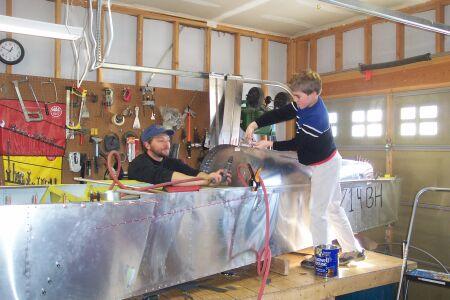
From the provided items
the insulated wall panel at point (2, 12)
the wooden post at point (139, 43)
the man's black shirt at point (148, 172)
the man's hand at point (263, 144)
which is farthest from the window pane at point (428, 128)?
the insulated wall panel at point (2, 12)

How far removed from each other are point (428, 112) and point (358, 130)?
1.11 meters

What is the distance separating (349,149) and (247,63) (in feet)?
6.99

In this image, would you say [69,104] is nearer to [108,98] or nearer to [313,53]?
[108,98]

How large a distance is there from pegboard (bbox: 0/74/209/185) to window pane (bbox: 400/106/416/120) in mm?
2673

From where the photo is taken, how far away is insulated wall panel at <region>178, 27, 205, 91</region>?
6.37m

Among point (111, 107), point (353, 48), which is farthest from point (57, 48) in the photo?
point (353, 48)

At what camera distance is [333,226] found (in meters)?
3.57

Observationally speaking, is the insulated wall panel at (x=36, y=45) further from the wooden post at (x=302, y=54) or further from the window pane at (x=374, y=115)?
the window pane at (x=374, y=115)

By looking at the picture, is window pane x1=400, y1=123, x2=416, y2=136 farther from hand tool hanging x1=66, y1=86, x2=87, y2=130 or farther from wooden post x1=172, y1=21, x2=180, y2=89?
hand tool hanging x1=66, y1=86, x2=87, y2=130

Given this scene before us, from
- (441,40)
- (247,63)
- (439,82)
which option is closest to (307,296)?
(439,82)

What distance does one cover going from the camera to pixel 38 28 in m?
3.49

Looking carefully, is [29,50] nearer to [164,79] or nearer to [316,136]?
[164,79]

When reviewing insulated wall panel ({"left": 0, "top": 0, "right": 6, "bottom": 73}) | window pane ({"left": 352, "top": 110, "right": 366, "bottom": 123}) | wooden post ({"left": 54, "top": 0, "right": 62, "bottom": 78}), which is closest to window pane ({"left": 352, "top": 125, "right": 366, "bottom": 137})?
window pane ({"left": 352, "top": 110, "right": 366, "bottom": 123})

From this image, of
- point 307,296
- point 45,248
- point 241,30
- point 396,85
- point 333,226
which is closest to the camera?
point 45,248
